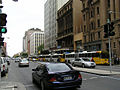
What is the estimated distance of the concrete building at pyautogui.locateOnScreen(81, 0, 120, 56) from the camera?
4297 cm

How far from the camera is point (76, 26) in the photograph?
68750 mm

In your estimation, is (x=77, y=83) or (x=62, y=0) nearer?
(x=77, y=83)

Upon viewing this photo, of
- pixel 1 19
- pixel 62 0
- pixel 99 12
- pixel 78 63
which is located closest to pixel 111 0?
pixel 99 12

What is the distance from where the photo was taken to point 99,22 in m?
51.2

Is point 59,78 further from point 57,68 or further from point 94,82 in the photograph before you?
point 94,82

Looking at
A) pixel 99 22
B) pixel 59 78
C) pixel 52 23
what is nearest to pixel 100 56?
pixel 99 22

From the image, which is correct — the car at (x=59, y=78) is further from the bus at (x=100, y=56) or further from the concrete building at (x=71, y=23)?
the concrete building at (x=71, y=23)

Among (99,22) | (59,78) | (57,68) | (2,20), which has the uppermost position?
(99,22)

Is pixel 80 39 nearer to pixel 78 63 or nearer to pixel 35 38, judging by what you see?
pixel 78 63

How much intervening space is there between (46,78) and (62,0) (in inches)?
3489

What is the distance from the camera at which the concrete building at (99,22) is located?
43.0 m

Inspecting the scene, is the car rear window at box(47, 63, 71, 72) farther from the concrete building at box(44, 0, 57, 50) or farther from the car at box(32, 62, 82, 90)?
the concrete building at box(44, 0, 57, 50)

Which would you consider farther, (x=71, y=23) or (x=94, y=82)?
(x=71, y=23)

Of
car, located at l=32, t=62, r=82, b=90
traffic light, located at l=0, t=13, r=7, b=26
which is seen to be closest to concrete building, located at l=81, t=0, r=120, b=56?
car, located at l=32, t=62, r=82, b=90
